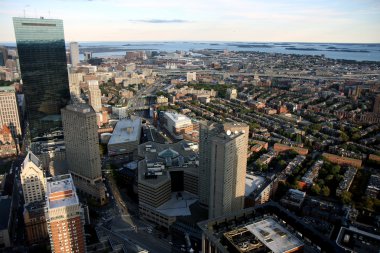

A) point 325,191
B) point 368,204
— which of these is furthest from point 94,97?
point 368,204

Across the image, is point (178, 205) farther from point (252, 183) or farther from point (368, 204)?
point (368, 204)

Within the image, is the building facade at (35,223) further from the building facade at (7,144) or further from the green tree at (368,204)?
the green tree at (368,204)

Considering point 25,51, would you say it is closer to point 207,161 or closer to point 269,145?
point 207,161

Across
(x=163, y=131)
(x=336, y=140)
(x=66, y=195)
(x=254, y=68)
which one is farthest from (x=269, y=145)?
(x=254, y=68)

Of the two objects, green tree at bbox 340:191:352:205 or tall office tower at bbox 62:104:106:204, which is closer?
green tree at bbox 340:191:352:205

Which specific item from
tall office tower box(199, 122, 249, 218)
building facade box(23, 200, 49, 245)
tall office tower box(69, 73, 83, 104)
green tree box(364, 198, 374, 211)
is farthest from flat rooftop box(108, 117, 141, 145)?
green tree box(364, 198, 374, 211)

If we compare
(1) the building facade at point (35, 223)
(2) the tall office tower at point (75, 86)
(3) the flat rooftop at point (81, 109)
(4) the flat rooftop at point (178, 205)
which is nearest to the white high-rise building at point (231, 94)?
(2) the tall office tower at point (75, 86)

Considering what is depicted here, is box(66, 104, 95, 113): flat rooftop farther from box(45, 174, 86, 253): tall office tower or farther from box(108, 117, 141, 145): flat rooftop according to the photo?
box(45, 174, 86, 253): tall office tower
